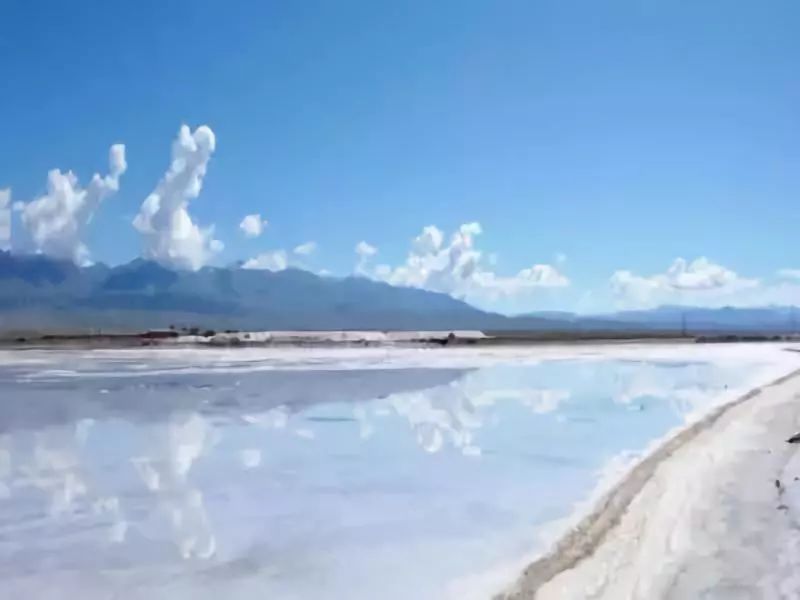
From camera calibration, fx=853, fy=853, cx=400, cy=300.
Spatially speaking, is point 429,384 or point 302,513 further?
point 429,384

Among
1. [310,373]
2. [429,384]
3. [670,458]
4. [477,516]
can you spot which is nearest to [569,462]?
[670,458]

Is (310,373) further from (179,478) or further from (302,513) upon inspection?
(302,513)

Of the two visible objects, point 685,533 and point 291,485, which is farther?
point 291,485

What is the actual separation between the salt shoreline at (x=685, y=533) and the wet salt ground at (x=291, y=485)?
0.45 meters

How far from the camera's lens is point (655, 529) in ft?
24.4

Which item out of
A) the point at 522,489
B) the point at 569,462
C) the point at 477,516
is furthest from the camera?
the point at 569,462

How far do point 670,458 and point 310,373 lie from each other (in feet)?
60.8

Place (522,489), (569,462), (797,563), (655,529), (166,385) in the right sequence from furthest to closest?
(166,385) → (569,462) → (522,489) → (655,529) → (797,563)

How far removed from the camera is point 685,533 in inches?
285

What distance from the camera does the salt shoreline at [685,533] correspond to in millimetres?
5852

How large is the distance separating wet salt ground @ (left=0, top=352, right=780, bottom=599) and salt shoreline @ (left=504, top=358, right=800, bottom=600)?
449 millimetres

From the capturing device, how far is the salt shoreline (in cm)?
585

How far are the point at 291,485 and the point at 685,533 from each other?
14.1 ft

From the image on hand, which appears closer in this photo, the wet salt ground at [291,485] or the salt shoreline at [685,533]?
the salt shoreline at [685,533]
